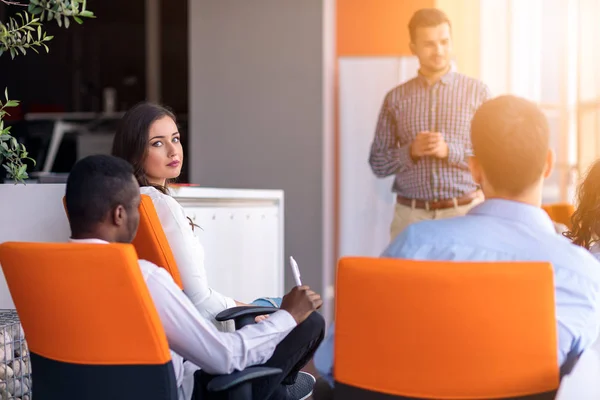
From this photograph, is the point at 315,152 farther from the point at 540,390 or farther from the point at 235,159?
the point at 540,390

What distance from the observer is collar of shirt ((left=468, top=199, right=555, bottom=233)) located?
1.67 m

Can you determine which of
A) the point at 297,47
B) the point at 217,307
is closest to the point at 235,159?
the point at 297,47

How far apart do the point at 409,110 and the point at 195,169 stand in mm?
1941

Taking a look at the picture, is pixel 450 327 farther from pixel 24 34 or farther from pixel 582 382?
pixel 24 34

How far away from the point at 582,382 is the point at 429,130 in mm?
2888

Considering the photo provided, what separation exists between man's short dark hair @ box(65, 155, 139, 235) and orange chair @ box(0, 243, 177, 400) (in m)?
0.14

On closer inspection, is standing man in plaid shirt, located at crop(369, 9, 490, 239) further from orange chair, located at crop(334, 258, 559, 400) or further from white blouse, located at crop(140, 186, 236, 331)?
orange chair, located at crop(334, 258, 559, 400)

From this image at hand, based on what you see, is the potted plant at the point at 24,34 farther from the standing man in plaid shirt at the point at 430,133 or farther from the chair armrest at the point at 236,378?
the standing man in plaid shirt at the point at 430,133

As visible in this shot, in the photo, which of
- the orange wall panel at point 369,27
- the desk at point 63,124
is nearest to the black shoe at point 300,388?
the desk at point 63,124

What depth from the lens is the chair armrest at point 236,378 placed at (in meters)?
1.76

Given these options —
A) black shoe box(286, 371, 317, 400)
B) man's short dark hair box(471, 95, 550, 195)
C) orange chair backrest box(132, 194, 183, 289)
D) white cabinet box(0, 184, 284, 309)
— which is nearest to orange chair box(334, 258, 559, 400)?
man's short dark hair box(471, 95, 550, 195)

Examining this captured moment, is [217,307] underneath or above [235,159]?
underneath

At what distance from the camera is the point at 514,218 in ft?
5.50

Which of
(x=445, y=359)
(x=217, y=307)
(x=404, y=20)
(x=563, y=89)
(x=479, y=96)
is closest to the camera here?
(x=445, y=359)
